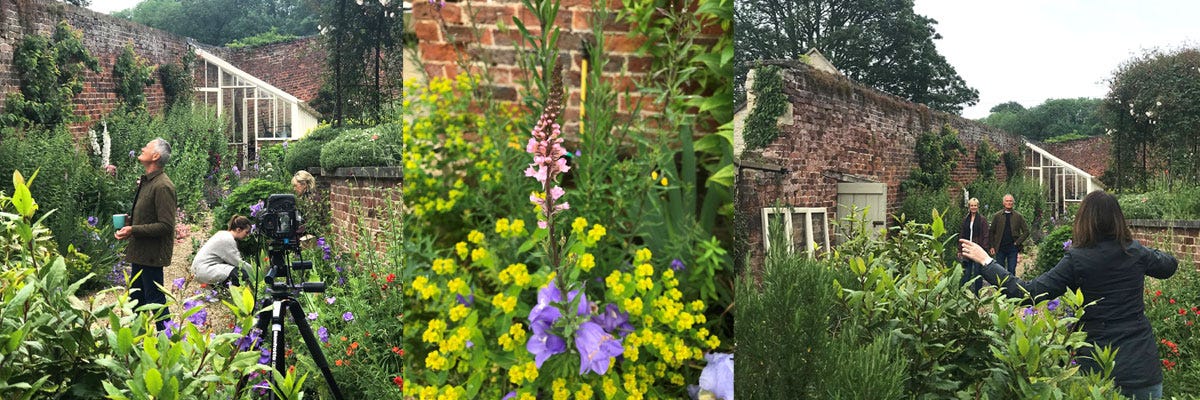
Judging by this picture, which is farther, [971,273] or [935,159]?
[935,159]

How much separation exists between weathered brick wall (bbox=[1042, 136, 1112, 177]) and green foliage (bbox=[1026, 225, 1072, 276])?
1.12ft

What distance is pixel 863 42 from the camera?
371 centimetres

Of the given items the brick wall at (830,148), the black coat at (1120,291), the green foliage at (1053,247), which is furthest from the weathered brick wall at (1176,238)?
the black coat at (1120,291)

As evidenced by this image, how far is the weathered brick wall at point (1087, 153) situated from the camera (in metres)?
4.16

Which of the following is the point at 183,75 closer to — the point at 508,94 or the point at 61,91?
the point at 61,91

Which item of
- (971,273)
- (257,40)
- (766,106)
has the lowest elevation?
(971,273)

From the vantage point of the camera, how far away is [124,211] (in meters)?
5.84

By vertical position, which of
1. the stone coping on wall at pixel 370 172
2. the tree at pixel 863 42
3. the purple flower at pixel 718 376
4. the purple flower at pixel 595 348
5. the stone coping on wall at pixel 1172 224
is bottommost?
the purple flower at pixel 718 376

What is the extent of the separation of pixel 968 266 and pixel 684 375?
3.16 metres

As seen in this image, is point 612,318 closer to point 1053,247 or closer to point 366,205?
point 366,205

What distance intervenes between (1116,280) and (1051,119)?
88.7 inches

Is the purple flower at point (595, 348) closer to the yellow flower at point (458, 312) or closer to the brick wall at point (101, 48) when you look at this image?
the yellow flower at point (458, 312)

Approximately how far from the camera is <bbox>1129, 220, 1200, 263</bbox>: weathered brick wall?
3762 millimetres

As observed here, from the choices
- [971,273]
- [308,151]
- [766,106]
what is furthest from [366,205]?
[971,273]
